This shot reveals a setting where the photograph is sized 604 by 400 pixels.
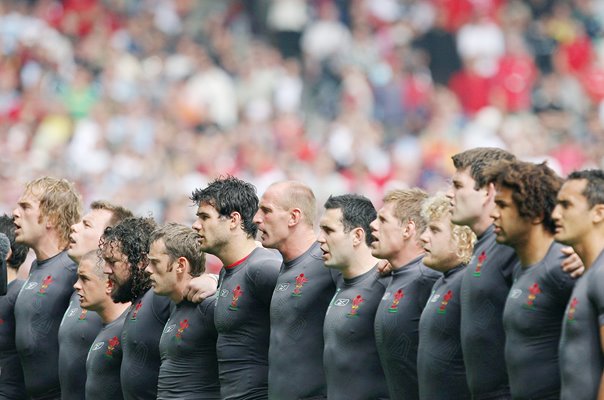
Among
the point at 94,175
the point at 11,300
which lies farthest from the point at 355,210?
the point at 94,175

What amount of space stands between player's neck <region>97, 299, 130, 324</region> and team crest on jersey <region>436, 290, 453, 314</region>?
2914 millimetres

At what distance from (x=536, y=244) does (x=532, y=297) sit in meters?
0.28

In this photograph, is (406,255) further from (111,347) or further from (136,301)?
(111,347)

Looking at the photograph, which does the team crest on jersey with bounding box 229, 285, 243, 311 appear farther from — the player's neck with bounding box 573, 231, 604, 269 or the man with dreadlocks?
the player's neck with bounding box 573, 231, 604, 269

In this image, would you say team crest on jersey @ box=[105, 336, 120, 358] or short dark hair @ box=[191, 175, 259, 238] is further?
team crest on jersey @ box=[105, 336, 120, 358]

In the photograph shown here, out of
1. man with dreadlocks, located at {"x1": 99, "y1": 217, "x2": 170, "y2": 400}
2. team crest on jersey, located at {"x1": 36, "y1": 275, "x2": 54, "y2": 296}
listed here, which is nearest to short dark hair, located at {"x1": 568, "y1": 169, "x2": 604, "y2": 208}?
man with dreadlocks, located at {"x1": 99, "y1": 217, "x2": 170, "y2": 400}

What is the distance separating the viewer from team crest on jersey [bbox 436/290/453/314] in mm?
7762

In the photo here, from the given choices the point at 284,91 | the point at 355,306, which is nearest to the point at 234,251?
the point at 355,306

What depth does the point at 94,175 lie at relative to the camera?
19734 mm

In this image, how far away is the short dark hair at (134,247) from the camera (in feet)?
31.6

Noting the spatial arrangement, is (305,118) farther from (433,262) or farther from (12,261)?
(433,262)

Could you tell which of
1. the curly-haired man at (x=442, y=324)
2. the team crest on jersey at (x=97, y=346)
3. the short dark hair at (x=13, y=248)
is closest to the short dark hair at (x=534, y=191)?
the curly-haired man at (x=442, y=324)

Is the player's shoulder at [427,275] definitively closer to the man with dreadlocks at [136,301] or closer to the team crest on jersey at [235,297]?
the team crest on jersey at [235,297]

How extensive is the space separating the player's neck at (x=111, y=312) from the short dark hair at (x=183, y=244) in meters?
0.78
